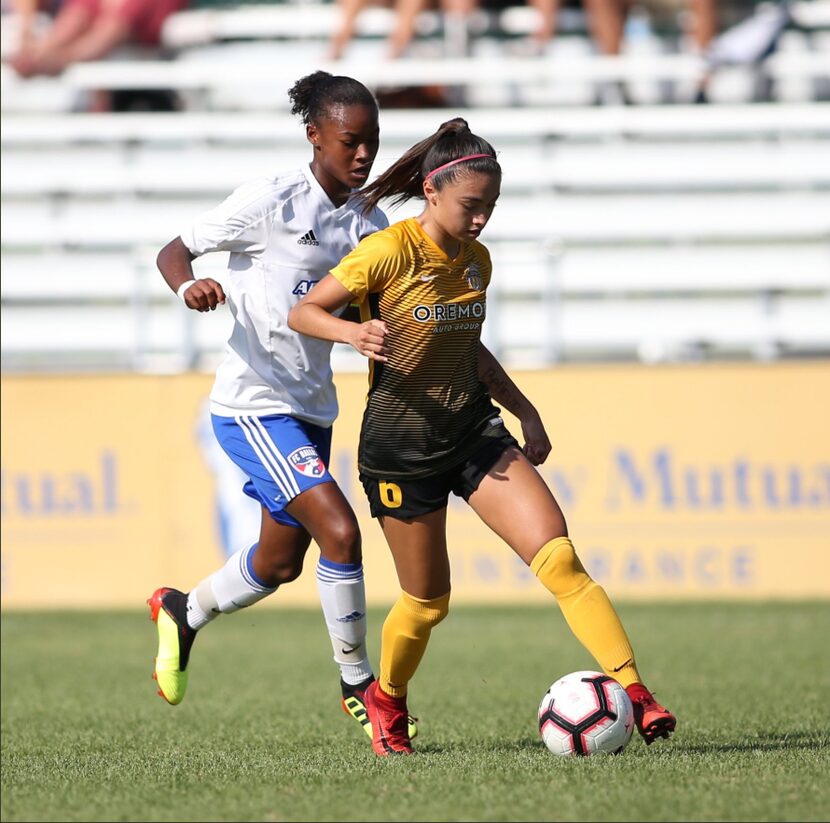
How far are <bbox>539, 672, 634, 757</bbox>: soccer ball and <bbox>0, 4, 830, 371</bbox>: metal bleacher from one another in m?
7.95

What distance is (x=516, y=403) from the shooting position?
18.5 ft

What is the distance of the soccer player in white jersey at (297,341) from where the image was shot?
560 cm

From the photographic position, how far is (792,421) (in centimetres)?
1147

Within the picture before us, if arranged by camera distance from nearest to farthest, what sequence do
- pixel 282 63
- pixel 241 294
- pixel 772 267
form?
1. pixel 241 294
2. pixel 772 267
3. pixel 282 63

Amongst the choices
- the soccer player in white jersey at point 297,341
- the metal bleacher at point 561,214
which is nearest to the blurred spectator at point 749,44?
the metal bleacher at point 561,214

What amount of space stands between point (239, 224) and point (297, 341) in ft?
1.64

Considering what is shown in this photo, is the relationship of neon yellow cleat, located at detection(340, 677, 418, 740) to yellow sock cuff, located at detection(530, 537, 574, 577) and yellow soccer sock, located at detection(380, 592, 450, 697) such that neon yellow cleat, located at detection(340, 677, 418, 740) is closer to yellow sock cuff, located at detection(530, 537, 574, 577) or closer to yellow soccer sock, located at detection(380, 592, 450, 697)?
yellow soccer sock, located at detection(380, 592, 450, 697)

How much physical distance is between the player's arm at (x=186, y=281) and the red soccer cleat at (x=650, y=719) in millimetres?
1997

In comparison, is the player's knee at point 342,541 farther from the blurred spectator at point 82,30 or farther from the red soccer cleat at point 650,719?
the blurred spectator at point 82,30

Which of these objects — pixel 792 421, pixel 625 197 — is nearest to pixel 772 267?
pixel 625 197

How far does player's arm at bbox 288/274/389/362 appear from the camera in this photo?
4859 millimetres

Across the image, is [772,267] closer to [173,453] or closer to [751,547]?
[751,547]

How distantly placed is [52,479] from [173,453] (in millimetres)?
947

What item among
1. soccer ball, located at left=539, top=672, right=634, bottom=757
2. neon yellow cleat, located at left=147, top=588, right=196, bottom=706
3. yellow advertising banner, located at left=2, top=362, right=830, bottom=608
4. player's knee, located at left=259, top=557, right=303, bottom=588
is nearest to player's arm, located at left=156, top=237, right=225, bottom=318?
player's knee, located at left=259, top=557, right=303, bottom=588
